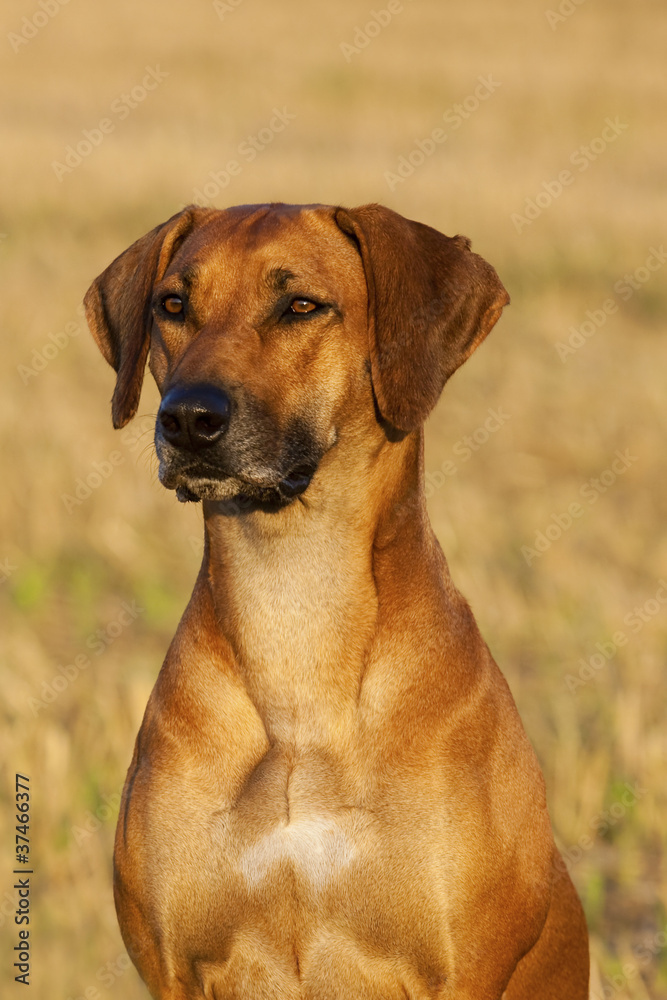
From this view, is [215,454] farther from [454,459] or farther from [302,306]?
[454,459]

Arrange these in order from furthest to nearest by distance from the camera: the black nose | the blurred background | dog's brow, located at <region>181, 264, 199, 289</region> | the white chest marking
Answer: the blurred background
dog's brow, located at <region>181, 264, 199, 289</region>
the white chest marking
the black nose

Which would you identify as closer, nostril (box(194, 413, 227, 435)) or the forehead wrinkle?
nostril (box(194, 413, 227, 435))

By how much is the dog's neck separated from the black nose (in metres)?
0.44

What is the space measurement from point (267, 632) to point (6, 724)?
3093mm

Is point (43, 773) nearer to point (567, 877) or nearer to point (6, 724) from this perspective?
point (6, 724)

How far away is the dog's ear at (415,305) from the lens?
393 cm

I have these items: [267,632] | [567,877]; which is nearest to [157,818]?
[267,632]

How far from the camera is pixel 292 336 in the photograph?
3914 millimetres

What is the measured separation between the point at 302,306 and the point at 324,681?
1.06 meters

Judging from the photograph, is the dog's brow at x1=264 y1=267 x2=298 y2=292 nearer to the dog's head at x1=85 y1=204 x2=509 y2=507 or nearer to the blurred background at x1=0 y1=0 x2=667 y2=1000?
the dog's head at x1=85 y1=204 x2=509 y2=507

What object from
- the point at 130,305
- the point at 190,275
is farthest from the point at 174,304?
the point at 130,305

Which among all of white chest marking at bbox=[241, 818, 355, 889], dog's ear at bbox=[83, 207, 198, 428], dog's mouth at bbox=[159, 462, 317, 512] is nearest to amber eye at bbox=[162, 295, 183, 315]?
dog's ear at bbox=[83, 207, 198, 428]

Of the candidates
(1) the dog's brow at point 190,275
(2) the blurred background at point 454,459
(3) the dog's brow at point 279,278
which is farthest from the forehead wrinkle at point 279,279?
(2) the blurred background at point 454,459

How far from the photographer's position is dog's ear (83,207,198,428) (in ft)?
14.1
